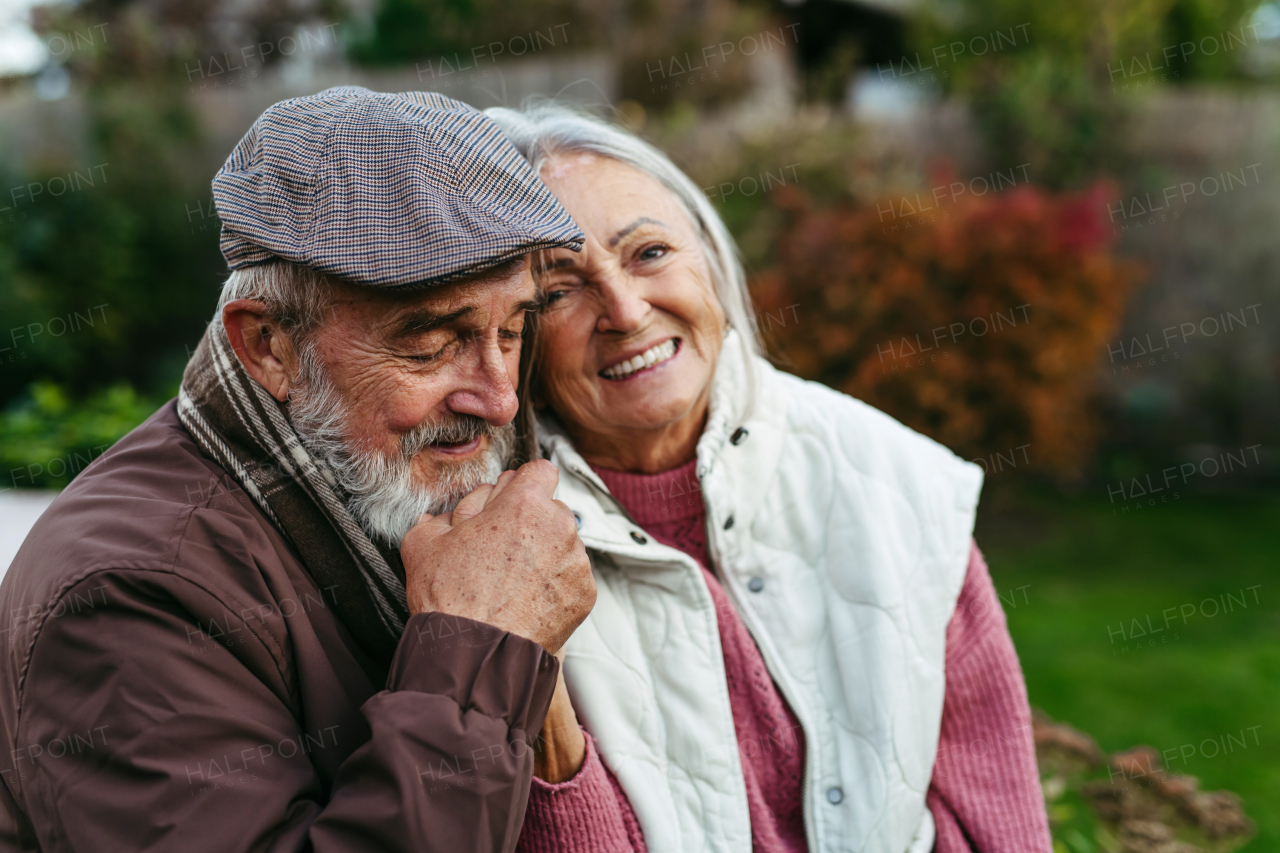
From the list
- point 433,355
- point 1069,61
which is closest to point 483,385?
point 433,355

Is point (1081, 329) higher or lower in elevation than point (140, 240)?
lower

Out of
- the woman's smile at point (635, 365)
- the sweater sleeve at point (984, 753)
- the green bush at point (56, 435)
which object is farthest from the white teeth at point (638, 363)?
the green bush at point (56, 435)

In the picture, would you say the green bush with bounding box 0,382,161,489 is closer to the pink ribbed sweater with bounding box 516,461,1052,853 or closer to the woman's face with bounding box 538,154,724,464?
the woman's face with bounding box 538,154,724,464

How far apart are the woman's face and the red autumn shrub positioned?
11.6 ft

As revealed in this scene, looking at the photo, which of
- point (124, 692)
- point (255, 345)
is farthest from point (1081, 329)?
point (124, 692)

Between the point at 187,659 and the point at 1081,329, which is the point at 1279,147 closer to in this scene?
Result: the point at 1081,329

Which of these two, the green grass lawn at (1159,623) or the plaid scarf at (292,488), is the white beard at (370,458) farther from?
the green grass lawn at (1159,623)

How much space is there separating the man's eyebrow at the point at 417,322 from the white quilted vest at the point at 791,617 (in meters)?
0.53

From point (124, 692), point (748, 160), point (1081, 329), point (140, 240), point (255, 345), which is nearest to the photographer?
point (124, 692)

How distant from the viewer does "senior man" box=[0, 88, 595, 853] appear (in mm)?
1253

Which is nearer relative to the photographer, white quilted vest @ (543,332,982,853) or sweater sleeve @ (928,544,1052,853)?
white quilted vest @ (543,332,982,853)

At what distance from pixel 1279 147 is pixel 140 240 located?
988cm

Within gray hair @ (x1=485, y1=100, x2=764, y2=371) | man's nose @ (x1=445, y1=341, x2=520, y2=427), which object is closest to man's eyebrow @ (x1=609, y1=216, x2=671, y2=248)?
gray hair @ (x1=485, y1=100, x2=764, y2=371)

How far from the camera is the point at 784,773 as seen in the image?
193cm
